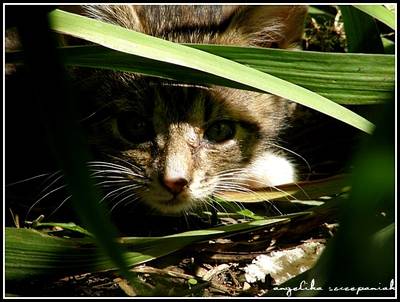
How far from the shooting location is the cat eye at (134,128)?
2123 mm

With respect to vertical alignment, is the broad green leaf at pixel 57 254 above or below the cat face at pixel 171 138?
below

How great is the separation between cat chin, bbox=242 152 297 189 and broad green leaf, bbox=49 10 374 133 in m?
0.55

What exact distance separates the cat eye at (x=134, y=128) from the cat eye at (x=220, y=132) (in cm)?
21

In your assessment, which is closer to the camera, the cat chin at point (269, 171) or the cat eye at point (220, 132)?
the cat eye at point (220, 132)

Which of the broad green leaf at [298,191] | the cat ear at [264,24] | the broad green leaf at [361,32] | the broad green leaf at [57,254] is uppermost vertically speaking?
the cat ear at [264,24]

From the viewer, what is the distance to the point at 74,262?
1658 mm

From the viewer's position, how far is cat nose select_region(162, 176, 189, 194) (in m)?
1.98

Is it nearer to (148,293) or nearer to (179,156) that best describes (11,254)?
(148,293)

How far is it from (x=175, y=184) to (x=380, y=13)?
88 centimetres

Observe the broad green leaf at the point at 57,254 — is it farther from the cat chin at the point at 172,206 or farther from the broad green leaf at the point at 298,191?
the broad green leaf at the point at 298,191

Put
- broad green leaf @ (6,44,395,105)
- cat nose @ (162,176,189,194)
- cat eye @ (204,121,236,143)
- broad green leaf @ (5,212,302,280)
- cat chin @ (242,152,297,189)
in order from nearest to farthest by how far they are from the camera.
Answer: broad green leaf @ (5,212,302,280) < broad green leaf @ (6,44,395,105) < cat nose @ (162,176,189,194) < cat eye @ (204,121,236,143) < cat chin @ (242,152,297,189)

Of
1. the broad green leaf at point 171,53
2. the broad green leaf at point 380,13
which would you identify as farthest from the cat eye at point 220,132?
the broad green leaf at point 380,13

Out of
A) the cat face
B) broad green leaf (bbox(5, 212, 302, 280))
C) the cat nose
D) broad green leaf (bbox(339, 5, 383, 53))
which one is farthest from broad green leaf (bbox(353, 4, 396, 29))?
broad green leaf (bbox(5, 212, 302, 280))

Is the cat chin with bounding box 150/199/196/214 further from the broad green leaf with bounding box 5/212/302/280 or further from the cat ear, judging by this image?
the cat ear
